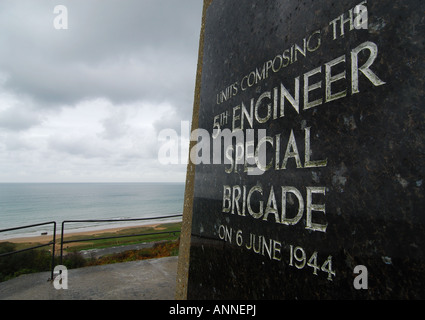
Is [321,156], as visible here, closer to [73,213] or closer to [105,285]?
[105,285]

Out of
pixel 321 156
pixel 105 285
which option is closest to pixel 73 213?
pixel 105 285

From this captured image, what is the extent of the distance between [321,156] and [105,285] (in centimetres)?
401

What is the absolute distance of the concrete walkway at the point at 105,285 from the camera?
11.5ft

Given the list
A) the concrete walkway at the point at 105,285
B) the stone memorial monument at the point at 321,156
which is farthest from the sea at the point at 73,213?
the stone memorial monument at the point at 321,156

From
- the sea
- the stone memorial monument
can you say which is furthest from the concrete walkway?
the sea

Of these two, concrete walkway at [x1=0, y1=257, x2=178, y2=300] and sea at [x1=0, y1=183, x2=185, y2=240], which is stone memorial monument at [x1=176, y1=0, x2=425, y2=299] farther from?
sea at [x1=0, y1=183, x2=185, y2=240]

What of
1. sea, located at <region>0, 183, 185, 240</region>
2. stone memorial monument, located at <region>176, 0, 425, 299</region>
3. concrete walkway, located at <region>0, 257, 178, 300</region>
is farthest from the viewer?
sea, located at <region>0, 183, 185, 240</region>

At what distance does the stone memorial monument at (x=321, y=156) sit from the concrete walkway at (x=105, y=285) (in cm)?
213

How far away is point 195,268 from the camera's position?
2.13m

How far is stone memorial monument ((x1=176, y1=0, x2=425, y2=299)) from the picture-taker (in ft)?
2.73

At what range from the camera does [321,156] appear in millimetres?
1099

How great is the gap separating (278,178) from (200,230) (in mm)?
1043

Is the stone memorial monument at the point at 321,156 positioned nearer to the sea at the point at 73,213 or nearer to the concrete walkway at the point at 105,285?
Result: the concrete walkway at the point at 105,285

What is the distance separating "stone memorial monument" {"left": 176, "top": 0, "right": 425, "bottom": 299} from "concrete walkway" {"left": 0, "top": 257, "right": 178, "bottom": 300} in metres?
2.13
